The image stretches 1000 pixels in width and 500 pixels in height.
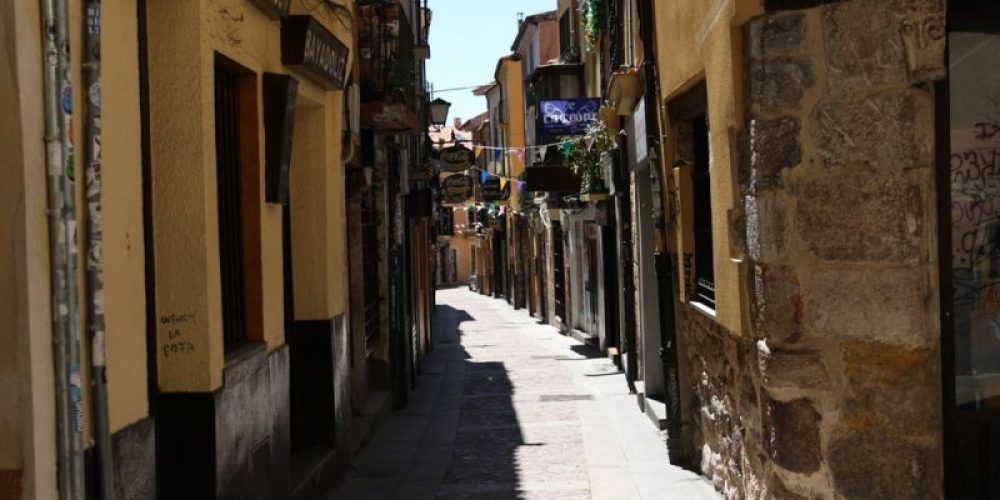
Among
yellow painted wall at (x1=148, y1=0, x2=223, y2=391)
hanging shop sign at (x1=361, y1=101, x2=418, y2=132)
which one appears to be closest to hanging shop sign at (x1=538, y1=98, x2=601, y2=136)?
hanging shop sign at (x1=361, y1=101, x2=418, y2=132)

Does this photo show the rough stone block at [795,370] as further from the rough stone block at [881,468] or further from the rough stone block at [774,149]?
the rough stone block at [774,149]

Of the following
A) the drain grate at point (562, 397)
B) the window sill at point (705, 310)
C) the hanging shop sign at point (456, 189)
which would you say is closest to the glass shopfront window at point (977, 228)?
the window sill at point (705, 310)

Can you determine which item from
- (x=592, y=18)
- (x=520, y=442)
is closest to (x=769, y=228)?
(x=520, y=442)

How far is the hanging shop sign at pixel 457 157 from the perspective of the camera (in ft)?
80.2

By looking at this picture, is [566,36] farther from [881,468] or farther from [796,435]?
[881,468]

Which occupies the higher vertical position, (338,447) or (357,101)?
(357,101)

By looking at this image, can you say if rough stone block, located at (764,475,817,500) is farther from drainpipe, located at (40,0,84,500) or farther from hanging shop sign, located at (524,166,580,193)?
hanging shop sign, located at (524,166,580,193)

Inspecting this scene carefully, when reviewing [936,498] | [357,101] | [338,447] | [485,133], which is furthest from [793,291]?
[485,133]

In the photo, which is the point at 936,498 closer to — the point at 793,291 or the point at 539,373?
the point at 793,291

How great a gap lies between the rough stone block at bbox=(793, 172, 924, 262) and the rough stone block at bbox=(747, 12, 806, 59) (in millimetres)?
632

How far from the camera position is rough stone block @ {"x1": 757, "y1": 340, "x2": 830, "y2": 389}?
5.29 m

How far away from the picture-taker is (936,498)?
5184 mm

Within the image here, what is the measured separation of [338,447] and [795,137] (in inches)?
203

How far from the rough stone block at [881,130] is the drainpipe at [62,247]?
3234mm
